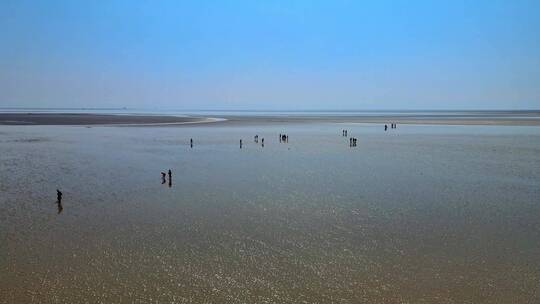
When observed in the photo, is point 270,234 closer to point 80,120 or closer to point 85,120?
point 85,120

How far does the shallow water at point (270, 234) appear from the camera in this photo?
12078 millimetres

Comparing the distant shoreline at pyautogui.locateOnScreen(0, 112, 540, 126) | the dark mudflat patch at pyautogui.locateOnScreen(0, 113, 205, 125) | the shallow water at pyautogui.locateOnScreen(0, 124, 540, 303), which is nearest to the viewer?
the shallow water at pyautogui.locateOnScreen(0, 124, 540, 303)

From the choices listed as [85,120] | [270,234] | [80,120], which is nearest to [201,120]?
[85,120]

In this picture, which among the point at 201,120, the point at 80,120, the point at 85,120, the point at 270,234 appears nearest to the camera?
the point at 270,234

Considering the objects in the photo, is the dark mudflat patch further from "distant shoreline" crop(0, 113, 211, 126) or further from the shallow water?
the shallow water

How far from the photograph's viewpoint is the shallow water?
39.6 ft

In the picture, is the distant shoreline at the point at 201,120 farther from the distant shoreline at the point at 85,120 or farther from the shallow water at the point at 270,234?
the shallow water at the point at 270,234

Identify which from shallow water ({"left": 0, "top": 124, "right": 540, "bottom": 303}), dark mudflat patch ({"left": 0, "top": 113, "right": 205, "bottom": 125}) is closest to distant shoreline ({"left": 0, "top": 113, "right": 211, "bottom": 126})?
dark mudflat patch ({"left": 0, "top": 113, "right": 205, "bottom": 125})

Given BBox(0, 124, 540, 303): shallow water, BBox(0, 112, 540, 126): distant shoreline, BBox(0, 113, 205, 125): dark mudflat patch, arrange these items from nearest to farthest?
BBox(0, 124, 540, 303): shallow water
BBox(0, 113, 205, 125): dark mudflat patch
BBox(0, 112, 540, 126): distant shoreline

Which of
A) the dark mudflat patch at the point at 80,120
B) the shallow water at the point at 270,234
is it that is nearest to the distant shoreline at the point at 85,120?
the dark mudflat patch at the point at 80,120

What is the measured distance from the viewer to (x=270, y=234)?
54.7 feet

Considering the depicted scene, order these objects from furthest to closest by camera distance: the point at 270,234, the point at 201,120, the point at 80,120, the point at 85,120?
1. the point at 201,120
2. the point at 85,120
3. the point at 80,120
4. the point at 270,234

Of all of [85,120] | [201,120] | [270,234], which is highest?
[85,120]

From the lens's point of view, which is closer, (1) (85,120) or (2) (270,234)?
(2) (270,234)
